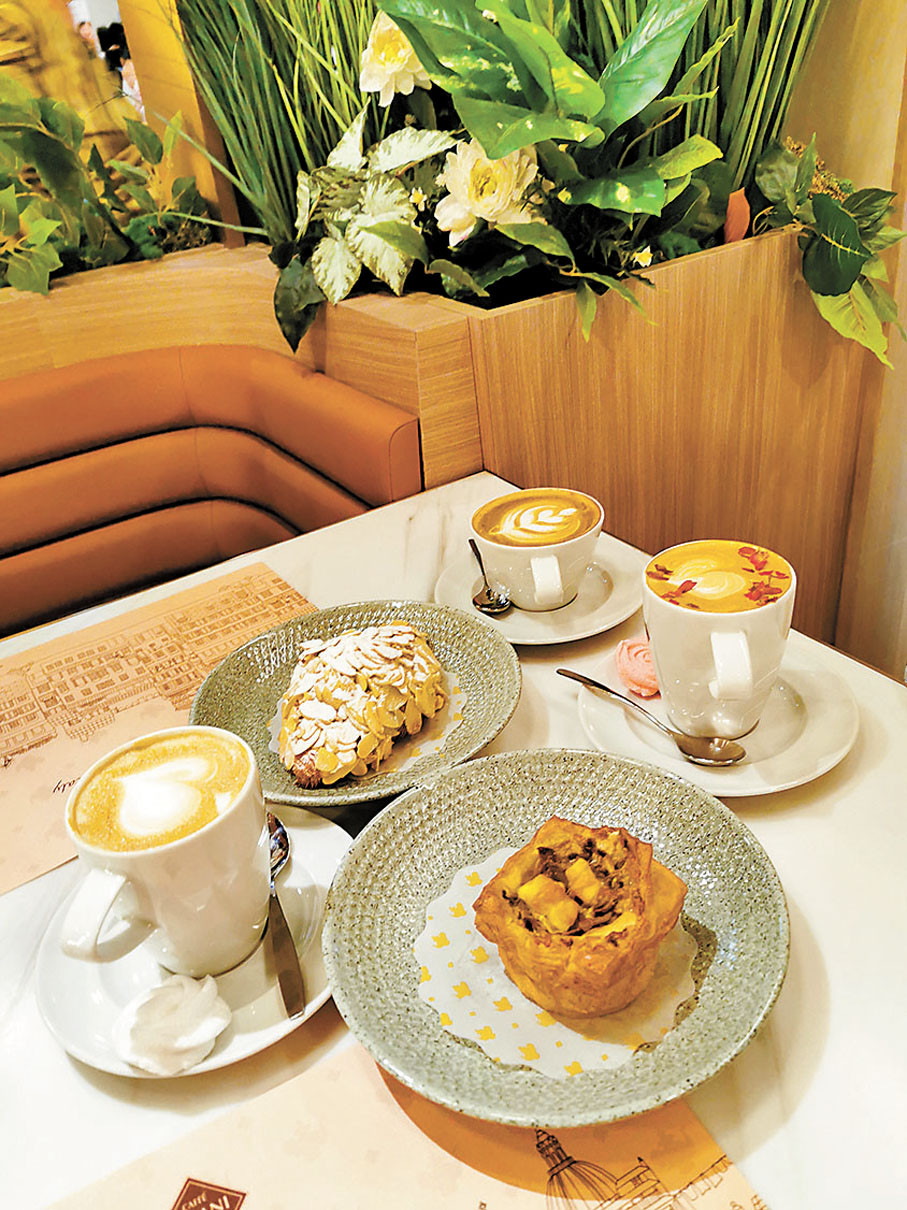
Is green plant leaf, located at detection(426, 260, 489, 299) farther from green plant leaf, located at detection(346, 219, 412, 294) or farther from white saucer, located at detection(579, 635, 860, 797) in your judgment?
white saucer, located at detection(579, 635, 860, 797)

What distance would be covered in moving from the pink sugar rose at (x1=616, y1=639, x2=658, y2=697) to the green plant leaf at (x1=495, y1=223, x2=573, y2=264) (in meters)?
0.67

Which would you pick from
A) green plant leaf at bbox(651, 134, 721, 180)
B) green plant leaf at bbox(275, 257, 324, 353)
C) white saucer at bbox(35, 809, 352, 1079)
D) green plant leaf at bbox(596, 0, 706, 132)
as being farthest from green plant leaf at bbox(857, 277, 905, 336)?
white saucer at bbox(35, 809, 352, 1079)

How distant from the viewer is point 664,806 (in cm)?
65

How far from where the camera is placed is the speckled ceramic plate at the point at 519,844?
0.48m

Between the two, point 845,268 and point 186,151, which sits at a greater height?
point 186,151

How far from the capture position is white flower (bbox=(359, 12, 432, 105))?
52.4 inches

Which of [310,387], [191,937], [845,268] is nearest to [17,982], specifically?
[191,937]

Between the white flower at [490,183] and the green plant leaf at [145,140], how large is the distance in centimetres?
112

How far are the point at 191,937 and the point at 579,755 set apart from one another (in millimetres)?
305

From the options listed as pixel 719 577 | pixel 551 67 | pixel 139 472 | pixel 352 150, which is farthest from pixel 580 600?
pixel 139 472

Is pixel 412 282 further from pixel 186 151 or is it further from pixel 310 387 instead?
pixel 186 151

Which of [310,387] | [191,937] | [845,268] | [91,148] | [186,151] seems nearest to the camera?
[191,937]

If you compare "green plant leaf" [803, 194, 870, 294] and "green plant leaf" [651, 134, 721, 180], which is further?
"green plant leaf" [803, 194, 870, 294]

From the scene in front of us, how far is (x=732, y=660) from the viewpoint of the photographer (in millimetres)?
671
